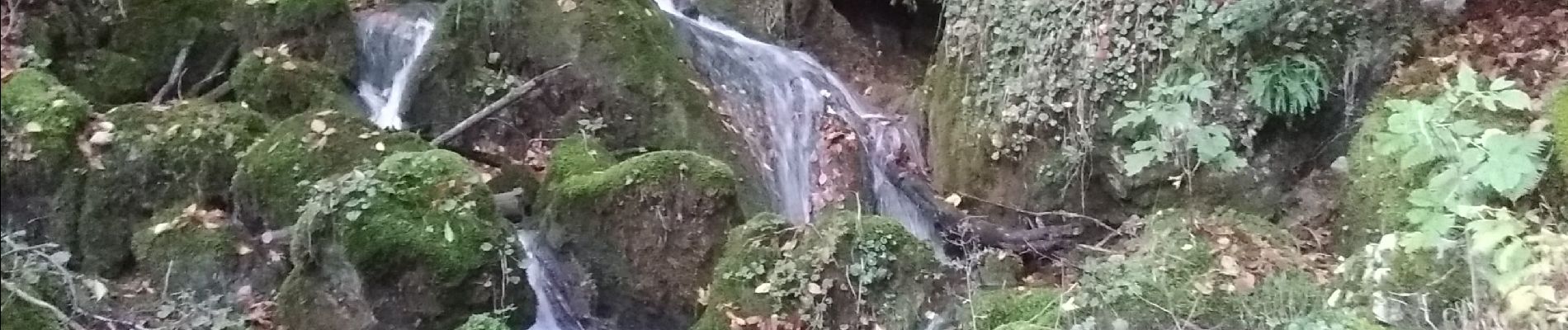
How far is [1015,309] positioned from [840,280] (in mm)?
771

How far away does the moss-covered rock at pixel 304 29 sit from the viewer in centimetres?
640

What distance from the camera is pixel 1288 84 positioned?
476 centimetres

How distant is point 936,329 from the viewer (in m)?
4.49

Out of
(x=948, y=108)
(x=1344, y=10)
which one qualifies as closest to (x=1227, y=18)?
(x=1344, y=10)

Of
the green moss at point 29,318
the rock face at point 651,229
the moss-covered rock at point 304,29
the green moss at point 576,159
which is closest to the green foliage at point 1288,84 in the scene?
the rock face at point 651,229

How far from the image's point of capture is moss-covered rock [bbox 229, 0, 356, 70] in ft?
21.0

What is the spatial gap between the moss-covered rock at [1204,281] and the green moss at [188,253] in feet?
13.2

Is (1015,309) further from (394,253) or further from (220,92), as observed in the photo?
(220,92)

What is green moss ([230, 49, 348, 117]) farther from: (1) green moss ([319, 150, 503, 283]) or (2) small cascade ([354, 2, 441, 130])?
(1) green moss ([319, 150, 503, 283])

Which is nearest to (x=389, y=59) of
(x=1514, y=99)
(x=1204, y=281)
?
(x=1204, y=281)

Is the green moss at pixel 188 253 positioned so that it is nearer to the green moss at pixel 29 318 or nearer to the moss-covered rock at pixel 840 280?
the green moss at pixel 29 318

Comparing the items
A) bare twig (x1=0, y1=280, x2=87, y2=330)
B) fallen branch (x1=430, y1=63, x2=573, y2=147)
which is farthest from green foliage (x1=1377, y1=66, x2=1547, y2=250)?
fallen branch (x1=430, y1=63, x2=573, y2=147)

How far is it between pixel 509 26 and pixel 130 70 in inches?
88.1

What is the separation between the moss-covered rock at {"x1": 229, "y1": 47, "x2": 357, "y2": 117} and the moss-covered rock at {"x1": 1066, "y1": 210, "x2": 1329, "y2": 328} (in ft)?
14.5
